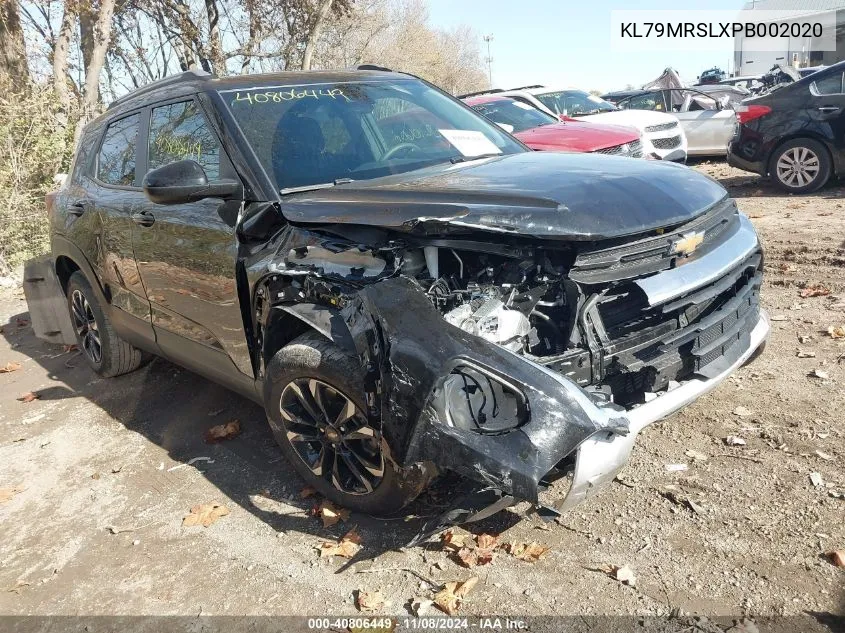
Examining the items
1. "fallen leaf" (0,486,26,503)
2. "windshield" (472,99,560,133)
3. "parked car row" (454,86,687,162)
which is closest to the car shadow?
"fallen leaf" (0,486,26,503)

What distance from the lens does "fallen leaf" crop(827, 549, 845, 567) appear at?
252 centimetres

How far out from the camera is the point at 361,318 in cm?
261

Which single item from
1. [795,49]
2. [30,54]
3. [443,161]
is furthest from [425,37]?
[443,161]

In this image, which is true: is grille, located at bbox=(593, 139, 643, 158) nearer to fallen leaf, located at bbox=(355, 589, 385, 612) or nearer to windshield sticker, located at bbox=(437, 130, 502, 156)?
windshield sticker, located at bbox=(437, 130, 502, 156)

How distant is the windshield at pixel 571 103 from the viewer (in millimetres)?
11867

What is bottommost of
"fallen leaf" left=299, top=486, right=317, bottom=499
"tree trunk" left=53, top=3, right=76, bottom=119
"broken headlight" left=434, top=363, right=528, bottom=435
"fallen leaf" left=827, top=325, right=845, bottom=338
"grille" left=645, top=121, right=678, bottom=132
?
"fallen leaf" left=299, top=486, right=317, bottom=499

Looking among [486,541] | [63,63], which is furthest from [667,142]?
[63,63]

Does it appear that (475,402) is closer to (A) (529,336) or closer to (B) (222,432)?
(A) (529,336)

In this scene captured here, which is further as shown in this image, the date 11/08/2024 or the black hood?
the black hood

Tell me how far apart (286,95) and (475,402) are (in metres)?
2.15

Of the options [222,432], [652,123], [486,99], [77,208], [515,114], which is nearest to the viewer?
[222,432]

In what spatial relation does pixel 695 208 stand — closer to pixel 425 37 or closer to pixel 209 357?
pixel 209 357

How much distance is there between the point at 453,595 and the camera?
2.61 meters

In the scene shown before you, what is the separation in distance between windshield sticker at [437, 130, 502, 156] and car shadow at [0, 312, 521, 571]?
6.02 ft
